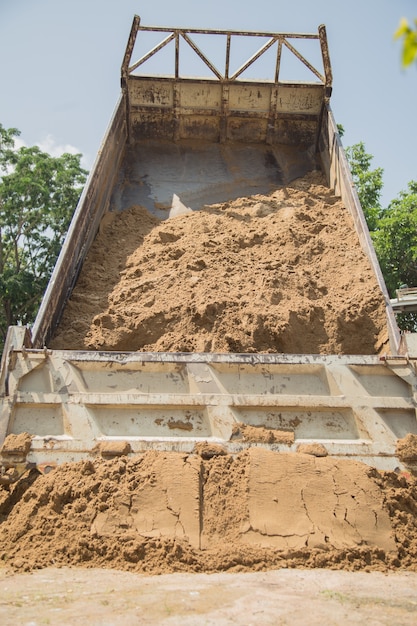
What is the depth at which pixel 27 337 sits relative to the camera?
136 inches

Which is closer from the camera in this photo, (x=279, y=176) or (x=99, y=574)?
(x=99, y=574)

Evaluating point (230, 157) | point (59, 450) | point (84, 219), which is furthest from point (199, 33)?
point (59, 450)

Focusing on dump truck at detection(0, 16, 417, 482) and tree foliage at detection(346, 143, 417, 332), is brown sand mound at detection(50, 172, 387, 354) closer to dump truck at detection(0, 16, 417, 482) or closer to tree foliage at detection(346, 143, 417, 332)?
dump truck at detection(0, 16, 417, 482)

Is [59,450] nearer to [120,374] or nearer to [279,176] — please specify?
[120,374]

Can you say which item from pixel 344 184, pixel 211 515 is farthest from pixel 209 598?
pixel 344 184

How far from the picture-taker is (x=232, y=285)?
4.48 metres

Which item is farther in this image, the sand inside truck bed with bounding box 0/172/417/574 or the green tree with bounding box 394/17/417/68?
the sand inside truck bed with bounding box 0/172/417/574

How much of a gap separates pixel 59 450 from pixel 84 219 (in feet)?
7.81

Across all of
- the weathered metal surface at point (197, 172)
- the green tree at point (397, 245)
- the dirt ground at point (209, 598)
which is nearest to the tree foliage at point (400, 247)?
the green tree at point (397, 245)

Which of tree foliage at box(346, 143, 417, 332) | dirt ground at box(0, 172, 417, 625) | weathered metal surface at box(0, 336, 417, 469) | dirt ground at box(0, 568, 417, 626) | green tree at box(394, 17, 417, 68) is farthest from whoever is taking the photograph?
tree foliage at box(346, 143, 417, 332)

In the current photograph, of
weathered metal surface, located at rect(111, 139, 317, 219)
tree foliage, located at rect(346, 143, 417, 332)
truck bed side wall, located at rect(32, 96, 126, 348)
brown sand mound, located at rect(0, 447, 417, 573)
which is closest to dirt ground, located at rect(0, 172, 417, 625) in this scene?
Answer: brown sand mound, located at rect(0, 447, 417, 573)

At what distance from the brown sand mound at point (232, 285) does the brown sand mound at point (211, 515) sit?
1.16 meters

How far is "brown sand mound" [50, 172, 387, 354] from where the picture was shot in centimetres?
410

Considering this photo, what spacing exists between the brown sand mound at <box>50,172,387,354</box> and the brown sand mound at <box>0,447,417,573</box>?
1158 mm
